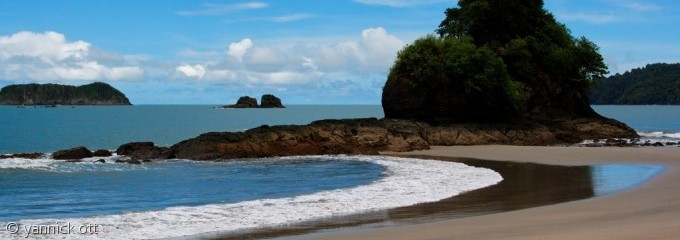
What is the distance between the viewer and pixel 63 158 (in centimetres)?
3438

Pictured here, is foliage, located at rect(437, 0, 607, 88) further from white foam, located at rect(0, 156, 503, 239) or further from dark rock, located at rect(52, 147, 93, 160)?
white foam, located at rect(0, 156, 503, 239)

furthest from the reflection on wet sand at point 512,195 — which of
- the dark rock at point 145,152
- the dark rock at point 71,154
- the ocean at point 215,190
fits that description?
the dark rock at point 71,154

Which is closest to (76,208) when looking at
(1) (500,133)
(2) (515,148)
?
(2) (515,148)

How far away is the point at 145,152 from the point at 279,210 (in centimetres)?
2074

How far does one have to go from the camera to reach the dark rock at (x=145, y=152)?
113 ft

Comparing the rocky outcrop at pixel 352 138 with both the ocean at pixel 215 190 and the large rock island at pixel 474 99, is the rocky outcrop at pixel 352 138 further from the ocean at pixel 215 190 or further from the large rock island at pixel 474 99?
the ocean at pixel 215 190

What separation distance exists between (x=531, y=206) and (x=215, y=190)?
924 cm

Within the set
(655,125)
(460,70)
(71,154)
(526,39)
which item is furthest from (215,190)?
(655,125)

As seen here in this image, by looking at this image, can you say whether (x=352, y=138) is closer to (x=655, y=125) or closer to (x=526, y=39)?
(x=526, y=39)

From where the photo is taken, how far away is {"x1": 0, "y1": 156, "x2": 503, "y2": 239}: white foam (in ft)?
44.5

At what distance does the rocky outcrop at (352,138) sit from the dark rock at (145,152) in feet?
1.63

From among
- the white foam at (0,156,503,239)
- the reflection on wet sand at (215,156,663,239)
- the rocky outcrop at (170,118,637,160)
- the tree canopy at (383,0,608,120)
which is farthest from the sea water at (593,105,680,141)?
the white foam at (0,156,503,239)

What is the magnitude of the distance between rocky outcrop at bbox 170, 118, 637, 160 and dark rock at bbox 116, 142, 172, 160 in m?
0.50

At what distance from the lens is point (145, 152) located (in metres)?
35.0
